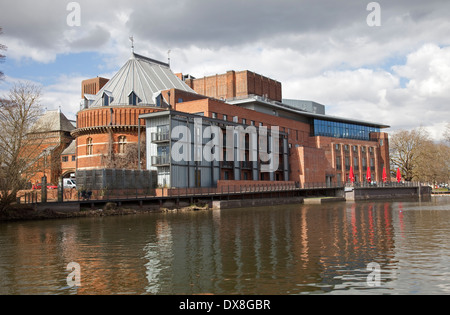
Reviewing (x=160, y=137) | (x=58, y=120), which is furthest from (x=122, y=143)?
(x=58, y=120)

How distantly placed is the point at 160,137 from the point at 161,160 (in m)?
2.72

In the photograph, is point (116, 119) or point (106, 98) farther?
point (106, 98)

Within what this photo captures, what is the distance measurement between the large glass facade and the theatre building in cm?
26

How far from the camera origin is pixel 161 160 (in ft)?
151

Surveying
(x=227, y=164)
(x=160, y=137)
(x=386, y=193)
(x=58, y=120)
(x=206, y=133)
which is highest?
(x=58, y=120)

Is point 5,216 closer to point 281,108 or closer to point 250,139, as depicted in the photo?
point 250,139

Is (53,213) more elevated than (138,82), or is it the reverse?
(138,82)

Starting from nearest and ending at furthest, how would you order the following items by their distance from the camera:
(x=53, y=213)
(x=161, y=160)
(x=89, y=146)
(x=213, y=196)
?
(x=53, y=213), (x=213, y=196), (x=161, y=160), (x=89, y=146)

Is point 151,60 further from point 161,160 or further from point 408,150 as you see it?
point 408,150

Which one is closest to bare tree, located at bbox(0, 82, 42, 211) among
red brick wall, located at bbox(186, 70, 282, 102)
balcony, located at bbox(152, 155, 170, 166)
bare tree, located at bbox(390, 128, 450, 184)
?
balcony, located at bbox(152, 155, 170, 166)

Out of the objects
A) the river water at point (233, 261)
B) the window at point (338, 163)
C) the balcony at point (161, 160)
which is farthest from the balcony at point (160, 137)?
the window at point (338, 163)

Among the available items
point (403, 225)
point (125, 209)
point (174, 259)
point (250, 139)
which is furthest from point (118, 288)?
point (250, 139)
